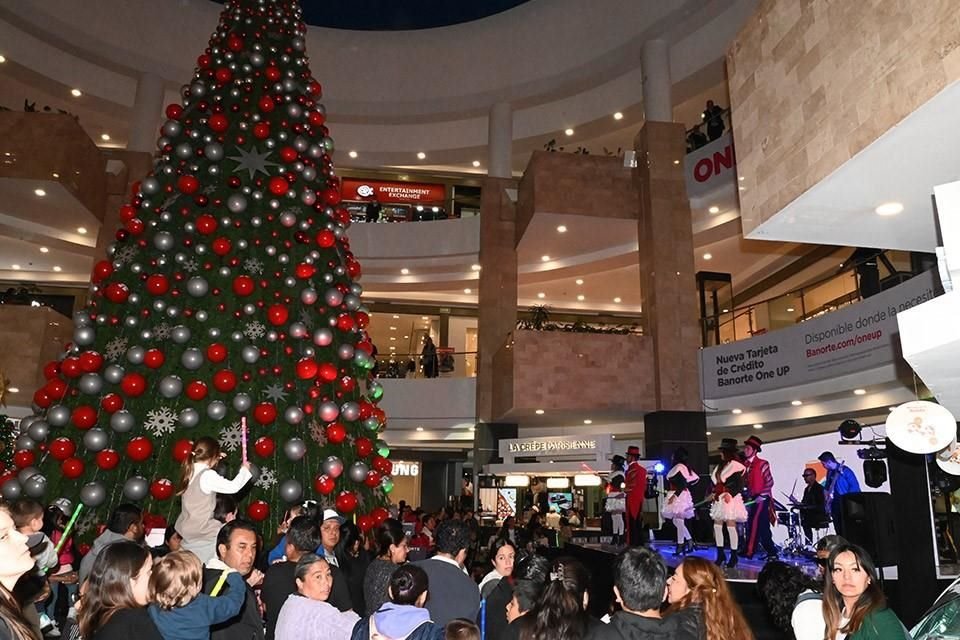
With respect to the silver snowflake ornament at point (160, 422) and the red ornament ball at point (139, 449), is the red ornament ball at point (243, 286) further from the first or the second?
the red ornament ball at point (139, 449)

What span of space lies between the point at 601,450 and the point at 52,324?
1186cm

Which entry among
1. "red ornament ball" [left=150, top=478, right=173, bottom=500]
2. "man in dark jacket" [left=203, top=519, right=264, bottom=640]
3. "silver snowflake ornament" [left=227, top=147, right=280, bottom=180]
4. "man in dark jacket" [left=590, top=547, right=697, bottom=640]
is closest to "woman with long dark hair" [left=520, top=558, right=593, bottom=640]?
"man in dark jacket" [left=590, top=547, right=697, bottom=640]

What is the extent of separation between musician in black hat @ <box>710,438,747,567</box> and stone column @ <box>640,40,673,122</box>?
8651 millimetres

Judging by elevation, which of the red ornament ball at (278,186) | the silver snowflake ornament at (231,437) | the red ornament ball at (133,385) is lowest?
the silver snowflake ornament at (231,437)

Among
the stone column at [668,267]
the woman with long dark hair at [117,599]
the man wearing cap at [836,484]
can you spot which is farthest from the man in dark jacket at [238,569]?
the stone column at [668,267]

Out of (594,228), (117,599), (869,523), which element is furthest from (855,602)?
(594,228)

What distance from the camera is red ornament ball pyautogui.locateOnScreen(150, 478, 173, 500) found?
5.43m

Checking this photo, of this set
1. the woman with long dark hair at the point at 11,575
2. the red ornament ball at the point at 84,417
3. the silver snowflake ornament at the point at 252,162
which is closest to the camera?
the woman with long dark hair at the point at 11,575

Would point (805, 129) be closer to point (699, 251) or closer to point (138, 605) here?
point (138, 605)

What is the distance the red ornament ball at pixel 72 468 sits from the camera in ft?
17.7

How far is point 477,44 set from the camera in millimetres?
18766

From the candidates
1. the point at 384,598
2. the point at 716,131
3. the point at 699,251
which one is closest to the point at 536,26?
the point at 716,131

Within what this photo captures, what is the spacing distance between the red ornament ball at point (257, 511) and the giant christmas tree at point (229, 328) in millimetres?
17

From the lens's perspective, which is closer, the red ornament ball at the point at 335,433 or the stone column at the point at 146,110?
the red ornament ball at the point at 335,433
